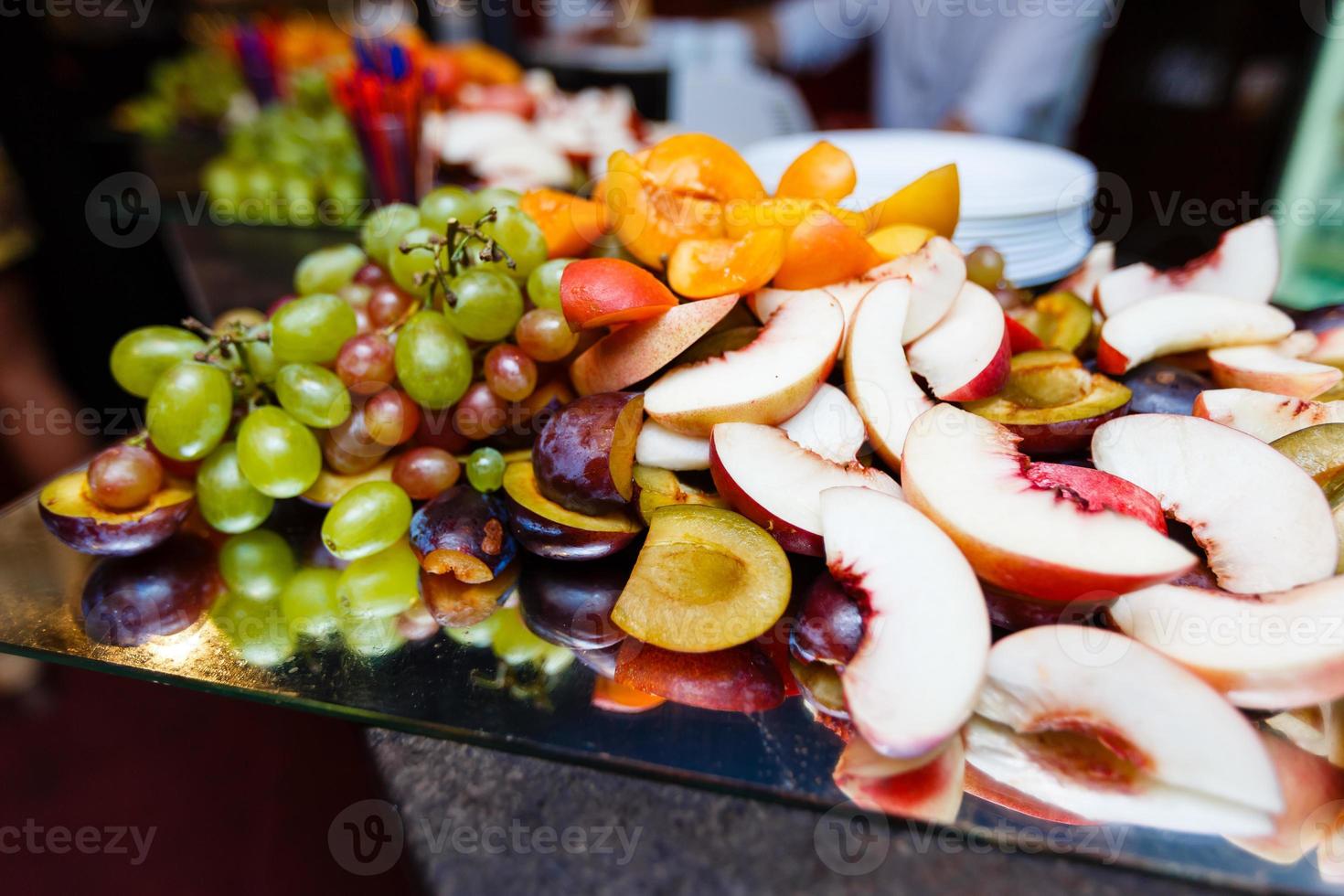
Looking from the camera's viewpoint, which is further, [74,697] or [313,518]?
[74,697]

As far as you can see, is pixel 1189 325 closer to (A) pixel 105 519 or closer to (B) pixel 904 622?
(B) pixel 904 622

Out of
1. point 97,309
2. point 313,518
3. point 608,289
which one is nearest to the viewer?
point 608,289

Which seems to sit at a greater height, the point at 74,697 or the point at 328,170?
the point at 328,170

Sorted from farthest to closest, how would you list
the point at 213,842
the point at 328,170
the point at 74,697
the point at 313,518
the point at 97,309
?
the point at 97,309 < the point at 328,170 < the point at 74,697 < the point at 213,842 < the point at 313,518

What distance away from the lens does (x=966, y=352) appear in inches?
28.5

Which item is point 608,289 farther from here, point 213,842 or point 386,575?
point 213,842

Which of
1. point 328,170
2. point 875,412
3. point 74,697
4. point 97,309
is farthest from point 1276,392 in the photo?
point 97,309

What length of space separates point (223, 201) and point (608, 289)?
1.62 m

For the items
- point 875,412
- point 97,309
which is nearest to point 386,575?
point 875,412

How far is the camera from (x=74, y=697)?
5.05ft

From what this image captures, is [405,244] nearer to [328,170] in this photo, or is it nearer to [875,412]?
[875,412]

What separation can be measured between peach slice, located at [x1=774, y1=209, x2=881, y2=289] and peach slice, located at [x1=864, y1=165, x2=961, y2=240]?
0.10 meters

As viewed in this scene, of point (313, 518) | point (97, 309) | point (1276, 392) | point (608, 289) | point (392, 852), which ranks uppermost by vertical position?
point (608, 289)

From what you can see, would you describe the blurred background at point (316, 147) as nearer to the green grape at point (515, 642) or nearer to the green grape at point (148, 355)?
the green grape at point (515, 642)
